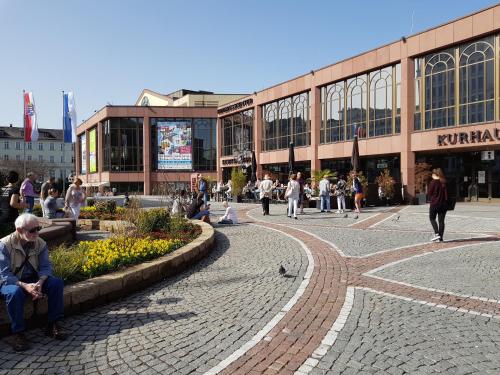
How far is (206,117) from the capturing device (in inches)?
2339

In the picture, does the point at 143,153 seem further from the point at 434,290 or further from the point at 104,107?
the point at 434,290

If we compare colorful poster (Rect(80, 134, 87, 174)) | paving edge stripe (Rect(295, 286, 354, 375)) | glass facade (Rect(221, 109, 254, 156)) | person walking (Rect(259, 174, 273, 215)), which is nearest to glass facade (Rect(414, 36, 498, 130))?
person walking (Rect(259, 174, 273, 215))

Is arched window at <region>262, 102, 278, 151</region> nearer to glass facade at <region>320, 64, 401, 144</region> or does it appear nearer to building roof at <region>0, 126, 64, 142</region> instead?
glass facade at <region>320, 64, 401, 144</region>

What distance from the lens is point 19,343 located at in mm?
4055

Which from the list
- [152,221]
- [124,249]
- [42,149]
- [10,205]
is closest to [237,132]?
[152,221]

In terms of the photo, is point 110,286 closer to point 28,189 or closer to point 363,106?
point 28,189

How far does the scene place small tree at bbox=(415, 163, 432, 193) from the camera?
25.0 metres

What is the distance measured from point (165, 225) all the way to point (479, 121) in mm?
19901

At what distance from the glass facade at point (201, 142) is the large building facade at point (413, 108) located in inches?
941

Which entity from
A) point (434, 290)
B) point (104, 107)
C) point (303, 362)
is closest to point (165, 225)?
point (434, 290)

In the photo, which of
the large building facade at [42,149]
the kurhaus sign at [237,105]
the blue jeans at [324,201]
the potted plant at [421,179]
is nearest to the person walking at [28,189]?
the blue jeans at [324,201]

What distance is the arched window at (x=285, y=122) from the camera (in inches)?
1470

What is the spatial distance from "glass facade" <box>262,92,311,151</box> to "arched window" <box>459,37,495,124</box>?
1328 cm

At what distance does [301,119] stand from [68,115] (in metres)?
19.3
